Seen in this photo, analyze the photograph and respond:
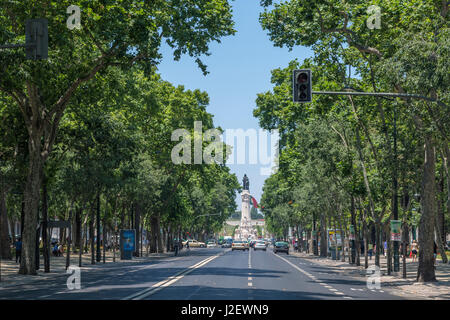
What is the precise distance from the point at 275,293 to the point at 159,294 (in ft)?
11.7

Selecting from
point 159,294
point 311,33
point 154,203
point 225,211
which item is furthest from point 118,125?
point 225,211

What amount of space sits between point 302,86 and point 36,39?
276 inches

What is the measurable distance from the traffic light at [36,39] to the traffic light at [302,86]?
667 cm

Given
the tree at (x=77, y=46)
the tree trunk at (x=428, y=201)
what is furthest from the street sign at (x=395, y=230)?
the tree at (x=77, y=46)

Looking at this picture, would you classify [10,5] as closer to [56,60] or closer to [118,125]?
[56,60]

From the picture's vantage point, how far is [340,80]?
119ft

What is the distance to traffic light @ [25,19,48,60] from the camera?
17344 millimetres

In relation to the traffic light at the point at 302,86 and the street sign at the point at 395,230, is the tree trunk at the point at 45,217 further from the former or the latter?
the traffic light at the point at 302,86

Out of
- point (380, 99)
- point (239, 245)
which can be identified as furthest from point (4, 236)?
point (239, 245)

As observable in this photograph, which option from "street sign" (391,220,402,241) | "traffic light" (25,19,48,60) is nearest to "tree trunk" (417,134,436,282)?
"street sign" (391,220,402,241)

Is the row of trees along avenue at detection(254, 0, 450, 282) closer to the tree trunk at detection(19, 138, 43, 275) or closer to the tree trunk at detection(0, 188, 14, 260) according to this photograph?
the tree trunk at detection(19, 138, 43, 275)

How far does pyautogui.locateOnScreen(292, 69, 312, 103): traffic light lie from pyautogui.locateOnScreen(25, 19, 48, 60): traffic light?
→ 21.9ft

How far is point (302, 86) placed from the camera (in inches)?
782

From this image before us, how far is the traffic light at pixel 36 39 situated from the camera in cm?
1734
